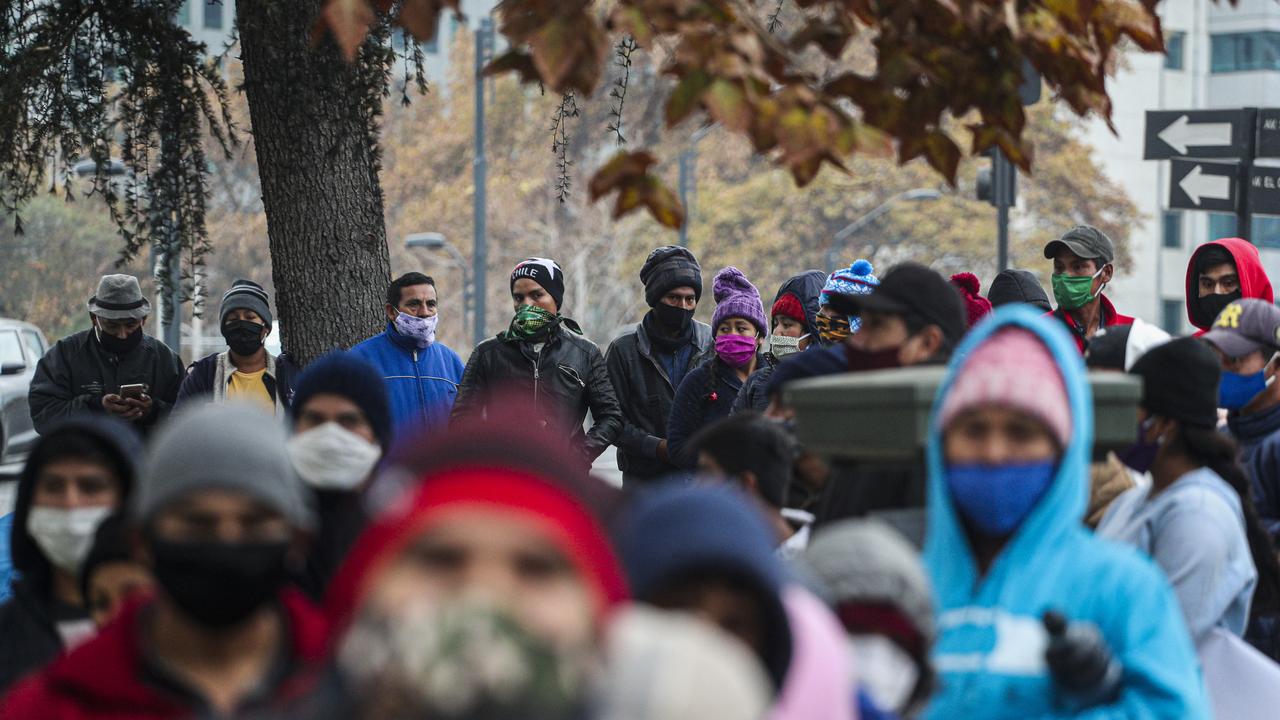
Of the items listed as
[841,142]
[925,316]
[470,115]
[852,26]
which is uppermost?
[470,115]

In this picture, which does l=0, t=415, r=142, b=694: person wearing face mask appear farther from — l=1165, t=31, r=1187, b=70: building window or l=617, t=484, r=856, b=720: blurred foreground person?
l=1165, t=31, r=1187, b=70: building window

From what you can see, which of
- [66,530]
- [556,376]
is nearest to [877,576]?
[66,530]

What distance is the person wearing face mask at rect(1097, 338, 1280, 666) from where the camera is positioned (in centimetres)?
427

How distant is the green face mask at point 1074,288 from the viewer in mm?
8016

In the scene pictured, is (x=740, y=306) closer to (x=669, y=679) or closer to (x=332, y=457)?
(x=332, y=457)

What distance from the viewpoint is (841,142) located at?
386cm

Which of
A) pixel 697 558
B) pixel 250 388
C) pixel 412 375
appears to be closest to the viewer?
pixel 697 558

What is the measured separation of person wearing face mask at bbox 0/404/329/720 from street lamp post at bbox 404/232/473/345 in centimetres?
3597

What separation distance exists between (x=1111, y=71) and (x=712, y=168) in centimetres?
5027

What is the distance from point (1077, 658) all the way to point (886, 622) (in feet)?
1.71

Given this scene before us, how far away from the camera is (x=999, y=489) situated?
3.37 m

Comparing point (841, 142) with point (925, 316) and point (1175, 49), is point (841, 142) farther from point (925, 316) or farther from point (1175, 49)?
point (1175, 49)

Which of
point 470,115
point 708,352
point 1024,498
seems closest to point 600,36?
point 1024,498

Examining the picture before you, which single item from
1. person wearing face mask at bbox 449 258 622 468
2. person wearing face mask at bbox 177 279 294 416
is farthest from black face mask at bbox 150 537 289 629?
person wearing face mask at bbox 449 258 622 468
